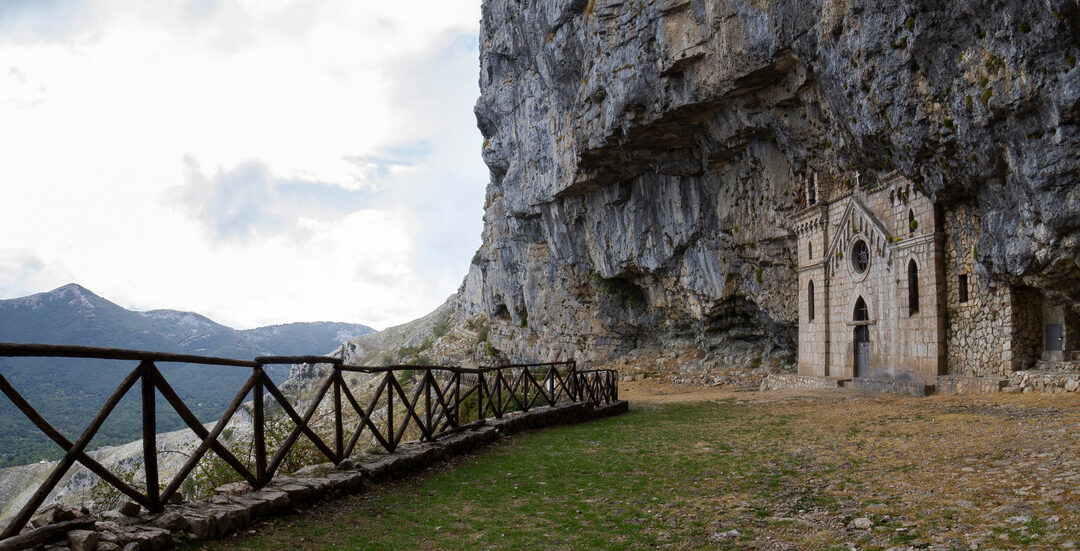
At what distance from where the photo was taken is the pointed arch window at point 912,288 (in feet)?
66.5

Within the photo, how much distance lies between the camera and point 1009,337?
54.6ft

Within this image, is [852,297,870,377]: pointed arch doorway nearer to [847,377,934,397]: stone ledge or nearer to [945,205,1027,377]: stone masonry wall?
[847,377,934,397]: stone ledge

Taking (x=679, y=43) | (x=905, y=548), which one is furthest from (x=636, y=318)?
(x=905, y=548)

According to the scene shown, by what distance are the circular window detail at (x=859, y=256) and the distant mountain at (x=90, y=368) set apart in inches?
1019

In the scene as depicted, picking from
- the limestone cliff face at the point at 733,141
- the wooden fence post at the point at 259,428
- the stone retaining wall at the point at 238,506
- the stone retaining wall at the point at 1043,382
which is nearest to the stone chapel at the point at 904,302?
the stone retaining wall at the point at 1043,382

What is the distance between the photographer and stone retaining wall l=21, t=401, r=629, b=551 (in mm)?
4574

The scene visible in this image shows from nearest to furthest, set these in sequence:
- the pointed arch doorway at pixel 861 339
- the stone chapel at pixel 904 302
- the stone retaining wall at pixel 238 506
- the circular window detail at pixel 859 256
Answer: the stone retaining wall at pixel 238 506 → the stone chapel at pixel 904 302 → the pointed arch doorway at pixel 861 339 → the circular window detail at pixel 859 256

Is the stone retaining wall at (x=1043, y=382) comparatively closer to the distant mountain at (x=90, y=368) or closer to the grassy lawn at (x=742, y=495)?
the grassy lawn at (x=742, y=495)

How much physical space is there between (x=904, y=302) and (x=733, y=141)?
9.53 meters

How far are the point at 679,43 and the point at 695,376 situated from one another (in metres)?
17.0

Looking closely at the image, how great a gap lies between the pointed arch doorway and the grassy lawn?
1134cm

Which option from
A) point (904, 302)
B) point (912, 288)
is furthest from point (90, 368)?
point (912, 288)

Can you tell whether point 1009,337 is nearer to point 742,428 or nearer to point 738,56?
point 742,428

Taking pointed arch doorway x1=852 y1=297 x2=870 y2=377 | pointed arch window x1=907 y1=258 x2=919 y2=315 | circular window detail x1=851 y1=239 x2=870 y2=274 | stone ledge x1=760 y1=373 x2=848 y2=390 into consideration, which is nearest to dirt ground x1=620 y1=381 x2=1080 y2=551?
pointed arch window x1=907 y1=258 x2=919 y2=315
